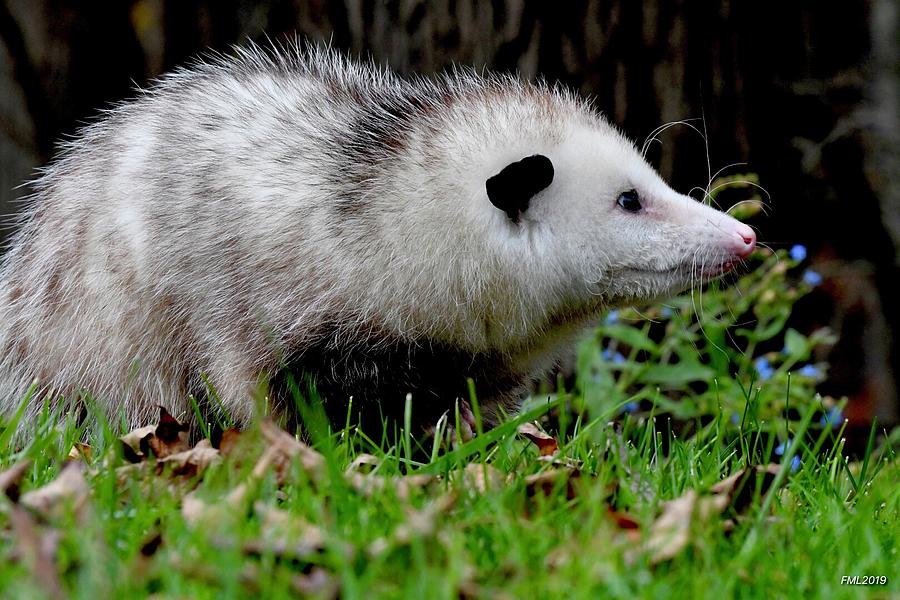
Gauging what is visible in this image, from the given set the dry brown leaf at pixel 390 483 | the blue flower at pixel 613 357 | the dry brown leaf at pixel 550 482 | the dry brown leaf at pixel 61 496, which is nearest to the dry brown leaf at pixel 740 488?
the dry brown leaf at pixel 550 482

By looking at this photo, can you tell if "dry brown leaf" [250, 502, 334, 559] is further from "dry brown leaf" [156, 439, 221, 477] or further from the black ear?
the black ear

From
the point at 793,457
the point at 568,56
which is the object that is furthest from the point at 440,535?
the point at 568,56

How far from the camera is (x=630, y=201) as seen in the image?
2.84m

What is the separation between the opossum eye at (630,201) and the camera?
282cm

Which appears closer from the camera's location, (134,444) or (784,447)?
(134,444)

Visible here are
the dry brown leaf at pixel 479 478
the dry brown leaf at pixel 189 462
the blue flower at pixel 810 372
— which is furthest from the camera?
the blue flower at pixel 810 372

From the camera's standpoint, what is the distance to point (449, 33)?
12.3 feet

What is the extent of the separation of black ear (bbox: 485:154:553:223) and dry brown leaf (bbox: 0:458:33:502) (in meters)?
1.24

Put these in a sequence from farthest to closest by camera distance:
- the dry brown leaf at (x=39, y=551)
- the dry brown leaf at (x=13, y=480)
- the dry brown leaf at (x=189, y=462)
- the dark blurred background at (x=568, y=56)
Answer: the dark blurred background at (x=568, y=56) → the dry brown leaf at (x=189, y=462) → the dry brown leaf at (x=13, y=480) → the dry brown leaf at (x=39, y=551)

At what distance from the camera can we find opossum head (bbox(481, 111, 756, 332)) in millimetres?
2723

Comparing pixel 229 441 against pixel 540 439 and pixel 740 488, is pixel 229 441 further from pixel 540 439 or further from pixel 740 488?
pixel 740 488

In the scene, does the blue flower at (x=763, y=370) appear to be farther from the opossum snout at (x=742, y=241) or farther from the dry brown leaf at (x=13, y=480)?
the dry brown leaf at (x=13, y=480)

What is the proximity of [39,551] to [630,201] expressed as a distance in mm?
1803

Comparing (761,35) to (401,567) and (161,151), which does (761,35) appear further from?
(401,567)
